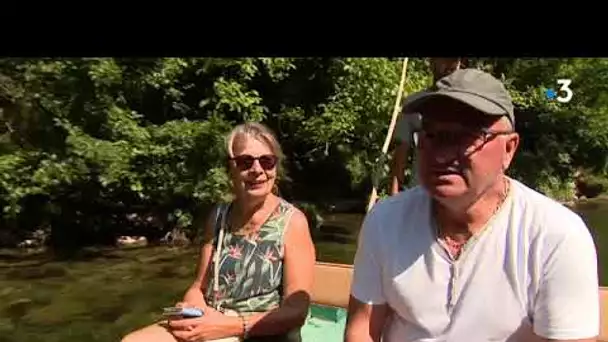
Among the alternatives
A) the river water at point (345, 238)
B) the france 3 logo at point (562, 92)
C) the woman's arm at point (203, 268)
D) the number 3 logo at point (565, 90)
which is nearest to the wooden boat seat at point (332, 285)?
the woman's arm at point (203, 268)

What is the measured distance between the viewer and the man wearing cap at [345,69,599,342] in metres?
1.57

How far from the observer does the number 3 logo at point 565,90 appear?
15930mm

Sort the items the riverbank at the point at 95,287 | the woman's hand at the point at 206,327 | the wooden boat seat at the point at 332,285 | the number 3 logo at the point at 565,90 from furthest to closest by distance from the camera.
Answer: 1. the number 3 logo at the point at 565,90
2. the riverbank at the point at 95,287
3. the wooden boat seat at the point at 332,285
4. the woman's hand at the point at 206,327

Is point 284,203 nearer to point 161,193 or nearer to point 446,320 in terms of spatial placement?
point 446,320

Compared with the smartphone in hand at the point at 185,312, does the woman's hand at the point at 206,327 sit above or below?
below

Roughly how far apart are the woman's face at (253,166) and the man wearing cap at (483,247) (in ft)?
2.41

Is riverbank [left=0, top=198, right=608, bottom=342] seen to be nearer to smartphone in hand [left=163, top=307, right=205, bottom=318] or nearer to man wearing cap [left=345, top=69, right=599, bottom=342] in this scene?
smartphone in hand [left=163, top=307, right=205, bottom=318]

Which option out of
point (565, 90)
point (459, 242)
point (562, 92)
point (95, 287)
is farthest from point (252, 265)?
point (565, 90)

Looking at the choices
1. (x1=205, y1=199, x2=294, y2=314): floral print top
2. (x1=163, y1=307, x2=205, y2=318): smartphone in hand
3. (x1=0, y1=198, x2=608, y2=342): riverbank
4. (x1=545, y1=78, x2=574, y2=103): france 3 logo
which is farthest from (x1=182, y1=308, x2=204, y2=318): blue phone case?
(x1=545, y1=78, x2=574, y2=103): france 3 logo

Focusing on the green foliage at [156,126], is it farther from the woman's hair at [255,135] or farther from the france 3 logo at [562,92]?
the woman's hair at [255,135]

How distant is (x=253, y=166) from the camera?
2.36 metres

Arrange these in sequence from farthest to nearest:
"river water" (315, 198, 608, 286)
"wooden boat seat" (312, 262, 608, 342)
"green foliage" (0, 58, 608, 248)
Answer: "river water" (315, 198, 608, 286) < "green foliage" (0, 58, 608, 248) < "wooden boat seat" (312, 262, 608, 342)

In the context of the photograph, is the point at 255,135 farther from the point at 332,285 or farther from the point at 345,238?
the point at 345,238
